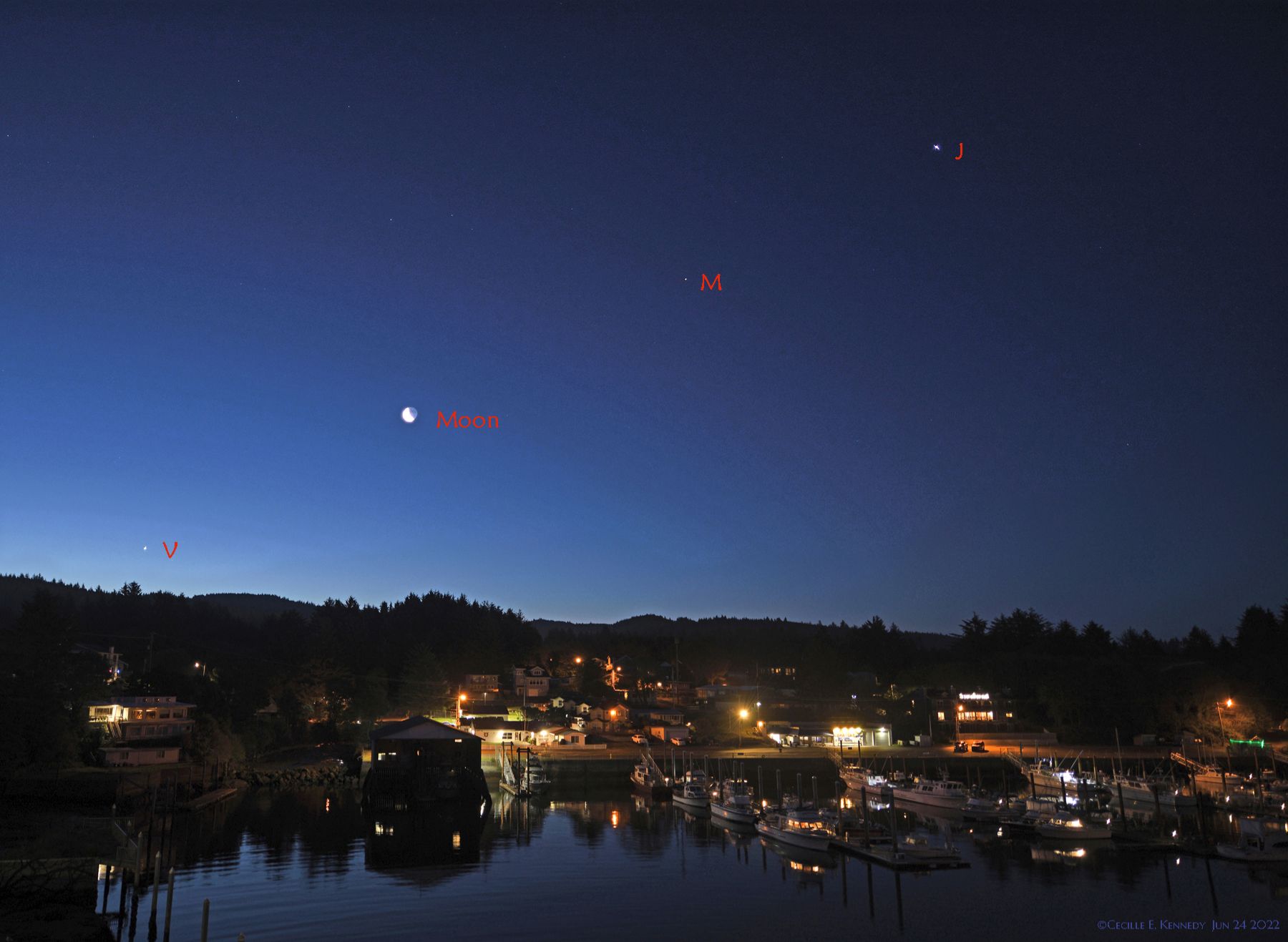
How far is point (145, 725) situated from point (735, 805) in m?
52.9

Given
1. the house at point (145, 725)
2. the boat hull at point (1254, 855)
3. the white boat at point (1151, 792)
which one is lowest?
the white boat at point (1151, 792)

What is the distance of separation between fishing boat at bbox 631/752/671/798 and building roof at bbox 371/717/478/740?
1416cm

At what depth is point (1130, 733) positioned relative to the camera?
292 feet

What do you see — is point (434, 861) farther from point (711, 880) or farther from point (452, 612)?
point (452, 612)

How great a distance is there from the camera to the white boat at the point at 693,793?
57728mm

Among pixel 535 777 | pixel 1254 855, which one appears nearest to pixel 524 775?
pixel 535 777

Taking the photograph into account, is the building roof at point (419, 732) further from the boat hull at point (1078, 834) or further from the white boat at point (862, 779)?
the boat hull at point (1078, 834)

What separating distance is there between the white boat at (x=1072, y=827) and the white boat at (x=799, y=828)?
1249cm

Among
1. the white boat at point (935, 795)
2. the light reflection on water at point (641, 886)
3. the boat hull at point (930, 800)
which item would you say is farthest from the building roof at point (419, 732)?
the white boat at point (935, 795)

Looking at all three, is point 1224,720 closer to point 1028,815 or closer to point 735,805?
point 1028,815

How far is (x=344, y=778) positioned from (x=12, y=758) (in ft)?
91.0

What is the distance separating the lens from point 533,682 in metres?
122

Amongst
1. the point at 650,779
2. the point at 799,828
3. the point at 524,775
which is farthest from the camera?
the point at 524,775

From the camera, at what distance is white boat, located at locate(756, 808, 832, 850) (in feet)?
142
